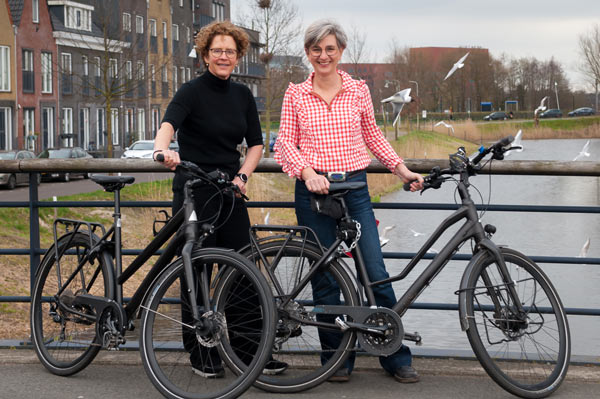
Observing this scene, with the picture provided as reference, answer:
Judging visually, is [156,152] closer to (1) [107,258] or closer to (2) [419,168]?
(1) [107,258]

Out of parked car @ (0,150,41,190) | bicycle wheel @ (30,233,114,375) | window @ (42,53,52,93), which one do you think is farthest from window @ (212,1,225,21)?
bicycle wheel @ (30,233,114,375)

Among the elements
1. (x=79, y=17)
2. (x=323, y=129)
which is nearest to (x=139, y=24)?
(x=79, y=17)

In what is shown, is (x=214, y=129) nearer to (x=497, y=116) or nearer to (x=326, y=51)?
(x=326, y=51)

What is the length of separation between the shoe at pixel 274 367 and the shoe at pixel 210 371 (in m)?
0.21

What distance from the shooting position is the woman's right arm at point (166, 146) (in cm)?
414

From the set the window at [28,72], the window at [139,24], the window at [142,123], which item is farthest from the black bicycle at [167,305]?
the window at [139,24]

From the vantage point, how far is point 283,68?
139 ft

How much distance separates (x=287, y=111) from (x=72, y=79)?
123 feet

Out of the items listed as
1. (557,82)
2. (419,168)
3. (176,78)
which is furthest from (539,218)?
(557,82)

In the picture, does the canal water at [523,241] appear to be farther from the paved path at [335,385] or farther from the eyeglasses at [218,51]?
the eyeglasses at [218,51]

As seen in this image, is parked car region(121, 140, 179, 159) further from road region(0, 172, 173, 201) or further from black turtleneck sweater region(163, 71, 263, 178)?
black turtleneck sweater region(163, 71, 263, 178)

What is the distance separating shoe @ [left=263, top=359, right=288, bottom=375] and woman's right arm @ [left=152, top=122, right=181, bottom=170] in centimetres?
105

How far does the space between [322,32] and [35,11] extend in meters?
36.0

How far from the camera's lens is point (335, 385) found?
454cm
